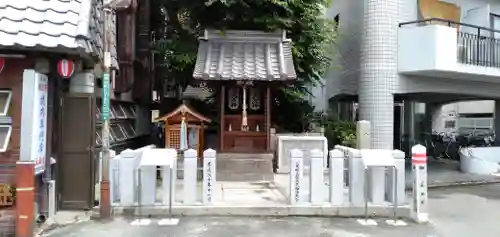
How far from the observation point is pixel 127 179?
10.0m

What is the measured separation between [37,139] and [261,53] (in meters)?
8.30

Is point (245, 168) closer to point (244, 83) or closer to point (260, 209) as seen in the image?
point (244, 83)

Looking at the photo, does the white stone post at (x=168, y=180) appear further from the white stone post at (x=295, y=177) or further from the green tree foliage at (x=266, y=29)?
the green tree foliage at (x=266, y=29)

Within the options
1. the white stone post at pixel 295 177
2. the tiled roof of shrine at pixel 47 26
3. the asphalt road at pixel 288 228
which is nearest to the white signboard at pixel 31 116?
the tiled roof of shrine at pixel 47 26

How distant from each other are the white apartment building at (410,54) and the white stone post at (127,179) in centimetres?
930

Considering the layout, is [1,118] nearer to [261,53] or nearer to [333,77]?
[261,53]

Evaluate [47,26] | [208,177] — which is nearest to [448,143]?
[208,177]

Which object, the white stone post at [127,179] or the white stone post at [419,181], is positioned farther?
the white stone post at [127,179]

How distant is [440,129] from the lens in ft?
97.5

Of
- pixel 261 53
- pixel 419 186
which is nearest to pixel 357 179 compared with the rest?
pixel 419 186

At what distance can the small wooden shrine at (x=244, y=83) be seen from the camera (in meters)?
14.7

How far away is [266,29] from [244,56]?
4.21 feet

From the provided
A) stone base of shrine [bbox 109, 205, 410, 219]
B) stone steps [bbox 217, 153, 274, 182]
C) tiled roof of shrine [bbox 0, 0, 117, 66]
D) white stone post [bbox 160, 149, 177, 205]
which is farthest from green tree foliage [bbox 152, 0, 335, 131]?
stone base of shrine [bbox 109, 205, 410, 219]

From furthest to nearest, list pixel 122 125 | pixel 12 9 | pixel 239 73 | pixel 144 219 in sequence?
pixel 122 125 < pixel 239 73 < pixel 144 219 < pixel 12 9
